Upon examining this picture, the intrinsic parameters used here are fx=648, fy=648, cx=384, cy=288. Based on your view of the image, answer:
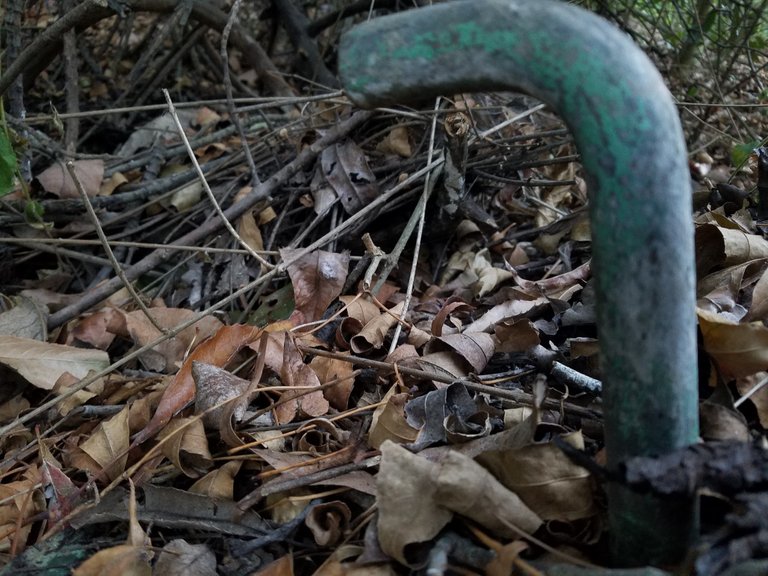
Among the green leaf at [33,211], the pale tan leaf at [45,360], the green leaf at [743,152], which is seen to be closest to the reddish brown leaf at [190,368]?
the pale tan leaf at [45,360]

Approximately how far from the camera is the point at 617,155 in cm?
65

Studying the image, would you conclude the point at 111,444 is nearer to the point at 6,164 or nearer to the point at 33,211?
the point at 6,164

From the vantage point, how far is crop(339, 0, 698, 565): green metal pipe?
646mm

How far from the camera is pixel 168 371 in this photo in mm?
1640

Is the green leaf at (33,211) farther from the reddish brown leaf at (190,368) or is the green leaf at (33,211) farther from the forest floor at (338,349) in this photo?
the reddish brown leaf at (190,368)

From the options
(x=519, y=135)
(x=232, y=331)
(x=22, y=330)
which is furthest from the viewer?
(x=519, y=135)

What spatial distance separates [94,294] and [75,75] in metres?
1.07

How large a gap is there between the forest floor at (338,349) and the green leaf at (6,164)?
0.13 meters

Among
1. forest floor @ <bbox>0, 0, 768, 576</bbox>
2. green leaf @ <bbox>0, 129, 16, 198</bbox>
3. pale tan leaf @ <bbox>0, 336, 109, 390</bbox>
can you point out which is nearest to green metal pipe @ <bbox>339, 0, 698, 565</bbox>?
forest floor @ <bbox>0, 0, 768, 576</bbox>

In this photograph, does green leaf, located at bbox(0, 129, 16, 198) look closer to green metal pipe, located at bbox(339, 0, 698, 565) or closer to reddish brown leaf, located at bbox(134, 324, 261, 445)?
reddish brown leaf, located at bbox(134, 324, 261, 445)

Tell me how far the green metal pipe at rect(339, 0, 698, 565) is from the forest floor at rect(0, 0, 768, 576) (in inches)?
2.4

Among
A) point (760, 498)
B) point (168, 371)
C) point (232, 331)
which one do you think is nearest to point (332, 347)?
point (232, 331)

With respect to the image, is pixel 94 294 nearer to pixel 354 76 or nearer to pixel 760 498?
pixel 354 76

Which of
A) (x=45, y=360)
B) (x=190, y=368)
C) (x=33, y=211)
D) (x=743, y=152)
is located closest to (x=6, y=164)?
(x=33, y=211)
